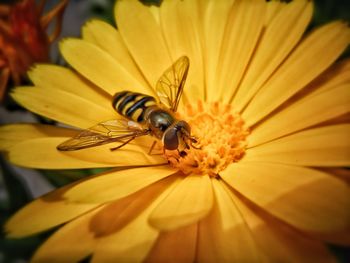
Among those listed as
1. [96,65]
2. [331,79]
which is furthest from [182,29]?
[331,79]

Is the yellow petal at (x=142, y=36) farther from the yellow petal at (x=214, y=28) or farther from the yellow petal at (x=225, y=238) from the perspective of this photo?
the yellow petal at (x=225, y=238)

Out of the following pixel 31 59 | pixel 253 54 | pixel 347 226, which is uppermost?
pixel 31 59

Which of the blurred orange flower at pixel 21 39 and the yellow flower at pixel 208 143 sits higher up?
the blurred orange flower at pixel 21 39

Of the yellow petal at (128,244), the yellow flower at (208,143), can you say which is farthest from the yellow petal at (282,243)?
the yellow petal at (128,244)

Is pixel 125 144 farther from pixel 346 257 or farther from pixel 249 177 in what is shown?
pixel 346 257

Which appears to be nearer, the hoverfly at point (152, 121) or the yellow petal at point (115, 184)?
the yellow petal at point (115, 184)

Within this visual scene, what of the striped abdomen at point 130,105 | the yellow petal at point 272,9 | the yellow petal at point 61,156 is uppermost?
the yellow petal at point 272,9

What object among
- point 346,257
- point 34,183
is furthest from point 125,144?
point 34,183

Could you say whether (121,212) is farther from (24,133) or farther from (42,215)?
(24,133)
